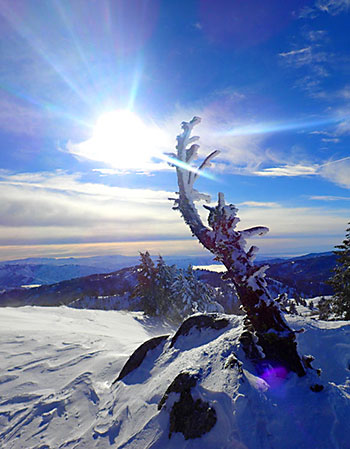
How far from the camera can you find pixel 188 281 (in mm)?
35156

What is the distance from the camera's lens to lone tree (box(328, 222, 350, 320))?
18562mm

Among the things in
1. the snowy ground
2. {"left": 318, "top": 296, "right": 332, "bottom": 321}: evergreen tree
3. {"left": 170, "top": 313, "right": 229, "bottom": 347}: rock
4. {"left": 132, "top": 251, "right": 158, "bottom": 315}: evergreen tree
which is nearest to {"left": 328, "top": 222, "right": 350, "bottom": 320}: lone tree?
{"left": 318, "top": 296, "right": 332, "bottom": 321}: evergreen tree

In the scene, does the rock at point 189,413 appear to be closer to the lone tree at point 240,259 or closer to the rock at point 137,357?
Answer: the lone tree at point 240,259

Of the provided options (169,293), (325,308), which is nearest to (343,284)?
(325,308)

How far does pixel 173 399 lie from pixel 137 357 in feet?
9.27

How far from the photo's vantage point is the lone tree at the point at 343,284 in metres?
18.6

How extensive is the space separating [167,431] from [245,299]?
316 centimetres

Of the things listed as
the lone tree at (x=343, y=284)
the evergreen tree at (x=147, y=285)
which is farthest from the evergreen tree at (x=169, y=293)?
the lone tree at (x=343, y=284)

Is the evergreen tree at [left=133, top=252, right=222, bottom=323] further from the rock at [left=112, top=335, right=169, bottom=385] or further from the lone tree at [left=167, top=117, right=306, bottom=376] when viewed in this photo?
the lone tree at [left=167, top=117, right=306, bottom=376]

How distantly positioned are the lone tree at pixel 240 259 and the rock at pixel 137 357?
9.74 feet

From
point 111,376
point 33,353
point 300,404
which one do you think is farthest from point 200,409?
point 33,353

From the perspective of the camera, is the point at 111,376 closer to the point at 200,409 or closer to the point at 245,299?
the point at 200,409

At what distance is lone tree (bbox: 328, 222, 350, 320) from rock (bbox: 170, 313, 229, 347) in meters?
15.8

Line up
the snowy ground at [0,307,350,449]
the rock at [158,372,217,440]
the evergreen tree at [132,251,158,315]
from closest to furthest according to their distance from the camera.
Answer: the snowy ground at [0,307,350,449]
the rock at [158,372,217,440]
the evergreen tree at [132,251,158,315]
